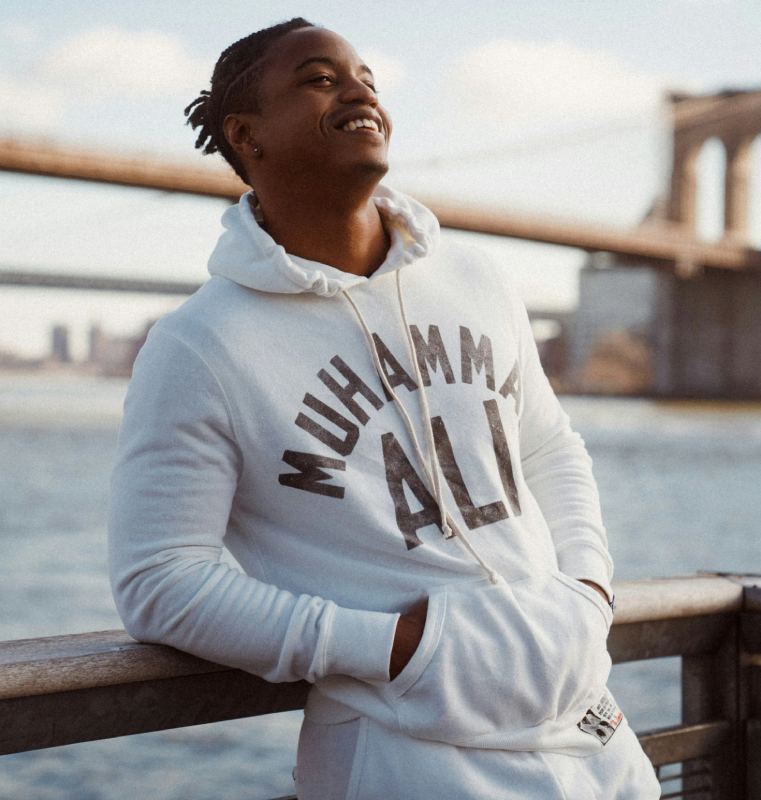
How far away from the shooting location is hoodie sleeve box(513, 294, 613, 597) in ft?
3.21

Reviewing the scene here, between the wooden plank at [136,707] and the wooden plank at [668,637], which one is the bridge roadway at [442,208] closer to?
the wooden plank at [668,637]

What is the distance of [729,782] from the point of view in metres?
1.20

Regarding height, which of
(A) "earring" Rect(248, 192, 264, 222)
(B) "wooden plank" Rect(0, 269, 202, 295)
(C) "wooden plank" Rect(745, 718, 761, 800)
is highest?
(B) "wooden plank" Rect(0, 269, 202, 295)

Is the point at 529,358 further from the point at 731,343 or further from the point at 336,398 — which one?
the point at 731,343

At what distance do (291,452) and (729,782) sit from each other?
68 centimetres

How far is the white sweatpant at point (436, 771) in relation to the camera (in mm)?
804

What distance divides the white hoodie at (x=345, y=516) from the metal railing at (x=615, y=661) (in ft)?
0.12

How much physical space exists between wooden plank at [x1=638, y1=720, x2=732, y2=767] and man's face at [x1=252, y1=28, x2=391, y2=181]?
2.10 ft

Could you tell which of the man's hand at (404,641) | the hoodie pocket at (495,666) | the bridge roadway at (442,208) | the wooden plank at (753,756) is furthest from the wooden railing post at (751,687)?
the bridge roadway at (442,208)

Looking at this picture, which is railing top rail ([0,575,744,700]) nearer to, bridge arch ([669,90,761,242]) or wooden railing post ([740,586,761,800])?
wooden railing post ([740,586,761,800])

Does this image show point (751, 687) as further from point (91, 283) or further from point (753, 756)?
point (91, 283)

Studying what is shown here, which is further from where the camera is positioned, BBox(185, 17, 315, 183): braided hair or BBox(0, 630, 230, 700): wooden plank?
BBox(185, 17, 315, 183): braided hair

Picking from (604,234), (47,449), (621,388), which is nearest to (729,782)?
(604,234)

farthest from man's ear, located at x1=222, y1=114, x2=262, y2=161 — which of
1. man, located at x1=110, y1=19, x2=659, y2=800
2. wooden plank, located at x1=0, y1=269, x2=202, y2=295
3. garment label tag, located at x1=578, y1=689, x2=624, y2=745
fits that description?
wooden plank, located at x1=0, y1=269, x2=202, y2=295
